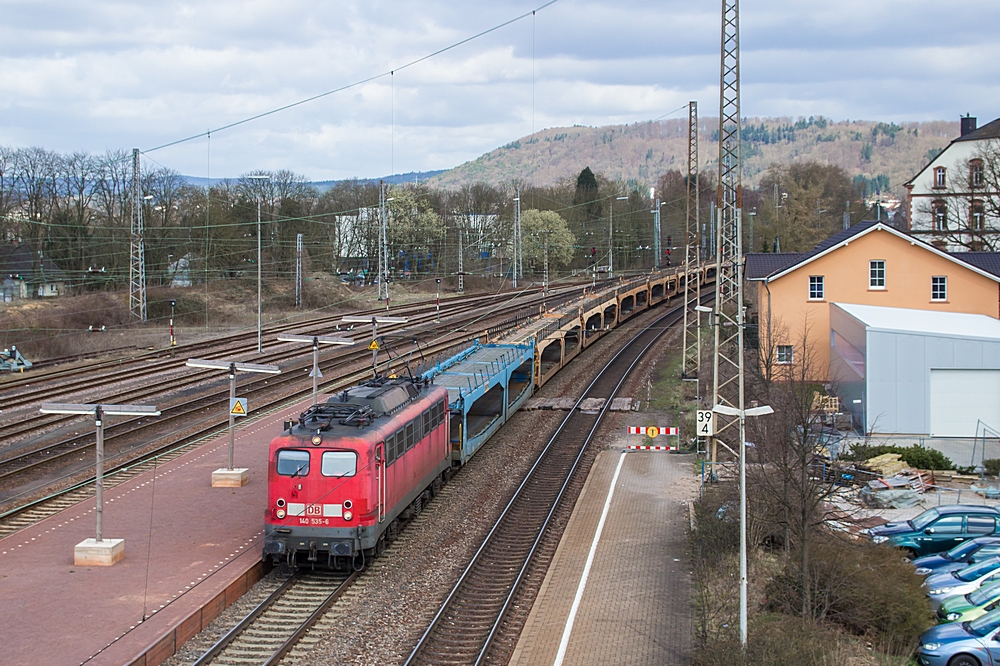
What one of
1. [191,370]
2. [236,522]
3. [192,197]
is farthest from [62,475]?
[192,197]

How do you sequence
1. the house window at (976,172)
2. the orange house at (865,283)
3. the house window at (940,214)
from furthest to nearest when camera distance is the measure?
the house window at (940,214), the house window at (976,172), the orange house at (865,283)

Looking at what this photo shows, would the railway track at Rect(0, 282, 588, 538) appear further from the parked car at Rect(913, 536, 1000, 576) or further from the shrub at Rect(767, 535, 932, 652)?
the parked car at Rect(913, 536, 1000, 576)

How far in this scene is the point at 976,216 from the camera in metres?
54.1

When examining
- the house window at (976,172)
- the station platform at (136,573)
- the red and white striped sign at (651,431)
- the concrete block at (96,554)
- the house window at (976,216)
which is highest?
the house window at (976,172)

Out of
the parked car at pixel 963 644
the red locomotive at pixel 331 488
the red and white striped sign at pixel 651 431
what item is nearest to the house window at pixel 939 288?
the red and white striped sign at pixel 651 431

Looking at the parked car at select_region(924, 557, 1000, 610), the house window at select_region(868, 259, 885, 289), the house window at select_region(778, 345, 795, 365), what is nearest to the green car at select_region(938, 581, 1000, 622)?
the parked car at select_region(924, 557, 1000, 610)

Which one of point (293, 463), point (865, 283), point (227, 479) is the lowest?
point (227, 479)

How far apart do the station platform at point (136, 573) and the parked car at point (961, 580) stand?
13.4 m

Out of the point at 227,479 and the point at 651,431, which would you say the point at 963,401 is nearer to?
the point at 651,431

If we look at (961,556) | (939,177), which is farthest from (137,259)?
(939,177)

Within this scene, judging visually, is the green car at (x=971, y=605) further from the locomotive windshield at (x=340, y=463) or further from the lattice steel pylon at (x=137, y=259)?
the lattice steel pylon at (x=137, y=259)

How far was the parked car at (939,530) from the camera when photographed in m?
21.0

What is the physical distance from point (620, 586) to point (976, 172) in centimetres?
5287

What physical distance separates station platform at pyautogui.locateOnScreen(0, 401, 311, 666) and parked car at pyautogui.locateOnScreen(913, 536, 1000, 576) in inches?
579
